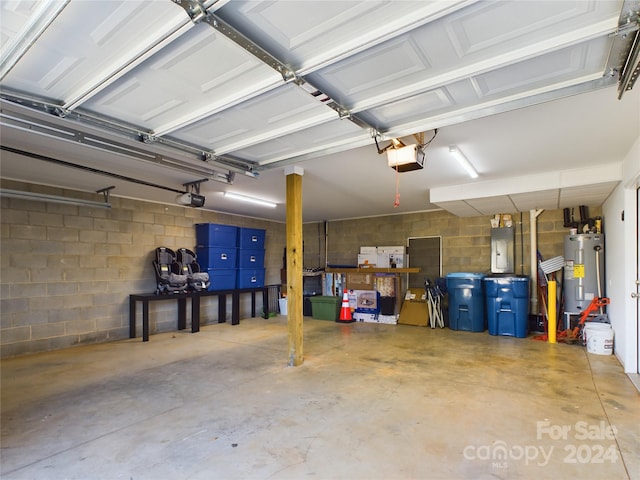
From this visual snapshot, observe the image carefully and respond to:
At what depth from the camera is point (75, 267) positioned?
5.49 metres

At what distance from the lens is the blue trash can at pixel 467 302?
6227 millimetres

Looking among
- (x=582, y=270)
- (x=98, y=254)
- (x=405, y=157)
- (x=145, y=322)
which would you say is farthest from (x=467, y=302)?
(x=98, y=254)

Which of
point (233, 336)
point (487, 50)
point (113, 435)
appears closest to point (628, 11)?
point (487, 50)

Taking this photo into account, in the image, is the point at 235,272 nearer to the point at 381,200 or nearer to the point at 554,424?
the point at 381,200

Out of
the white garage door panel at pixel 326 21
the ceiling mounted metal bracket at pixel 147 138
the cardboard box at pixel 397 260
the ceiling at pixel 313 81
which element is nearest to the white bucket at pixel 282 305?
the cardboard box at pixel 397 260

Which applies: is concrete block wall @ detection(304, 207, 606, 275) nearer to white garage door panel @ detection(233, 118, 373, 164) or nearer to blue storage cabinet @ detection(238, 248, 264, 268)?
blue storage cabinet @ detection(238, 248, 264, 268)

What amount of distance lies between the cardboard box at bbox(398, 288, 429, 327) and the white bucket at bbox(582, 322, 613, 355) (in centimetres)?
267

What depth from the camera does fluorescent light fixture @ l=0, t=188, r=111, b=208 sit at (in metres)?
4.66

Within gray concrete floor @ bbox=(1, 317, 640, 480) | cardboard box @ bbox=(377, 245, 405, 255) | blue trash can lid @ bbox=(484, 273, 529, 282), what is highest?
cardboard box @ bbox=(377, 245, 405, 255)

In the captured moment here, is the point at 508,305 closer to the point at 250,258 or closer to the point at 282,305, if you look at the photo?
the point at 282,305

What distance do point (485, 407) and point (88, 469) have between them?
10.1 feet

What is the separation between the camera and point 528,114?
111 inches

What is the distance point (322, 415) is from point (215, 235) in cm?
492

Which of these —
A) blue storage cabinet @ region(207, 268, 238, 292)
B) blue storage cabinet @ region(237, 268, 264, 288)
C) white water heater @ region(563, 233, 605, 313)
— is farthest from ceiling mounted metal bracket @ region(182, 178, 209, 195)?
white water heater @ region(563, 233, 605, 313)
